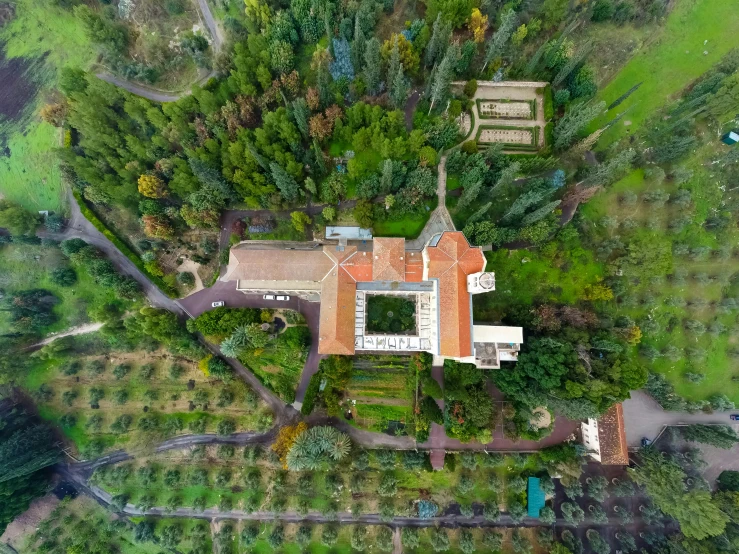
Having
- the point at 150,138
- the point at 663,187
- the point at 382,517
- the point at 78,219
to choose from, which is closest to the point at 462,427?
the point at 382,517

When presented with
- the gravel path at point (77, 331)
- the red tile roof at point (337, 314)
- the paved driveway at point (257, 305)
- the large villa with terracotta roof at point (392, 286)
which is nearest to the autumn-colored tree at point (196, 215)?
the large villa with terracotta roof at point (392, 286)

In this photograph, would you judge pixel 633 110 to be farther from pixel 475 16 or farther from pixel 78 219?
pixel 78 219

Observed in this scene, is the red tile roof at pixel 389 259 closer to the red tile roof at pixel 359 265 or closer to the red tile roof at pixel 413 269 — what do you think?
the red tile roof at pixel 413 269

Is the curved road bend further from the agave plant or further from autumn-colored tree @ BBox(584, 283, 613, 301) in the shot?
autumn-colored tree @ BBox(584, 283, 613, 301)

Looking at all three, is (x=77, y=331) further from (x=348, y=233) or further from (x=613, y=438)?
(x=613, y=438)

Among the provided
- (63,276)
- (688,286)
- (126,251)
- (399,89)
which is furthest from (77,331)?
(688,286)

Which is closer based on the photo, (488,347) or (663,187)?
(488,347)

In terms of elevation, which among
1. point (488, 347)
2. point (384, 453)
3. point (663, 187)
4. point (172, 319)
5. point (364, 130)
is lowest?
point (384, 453)
